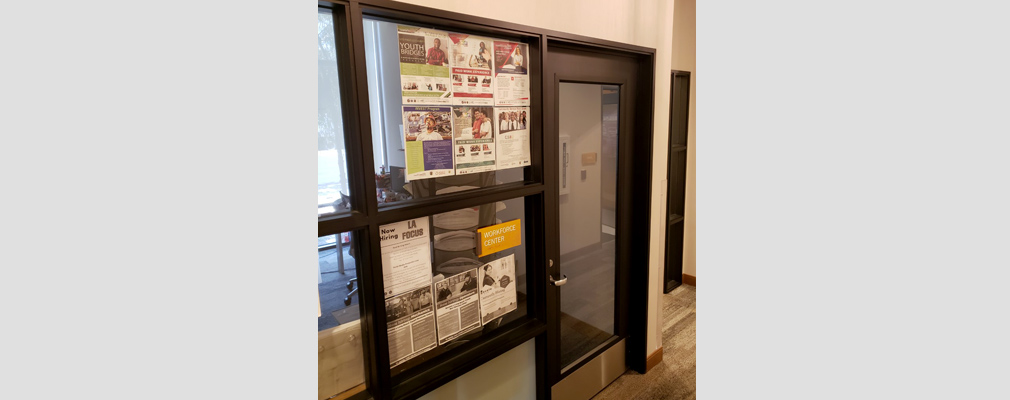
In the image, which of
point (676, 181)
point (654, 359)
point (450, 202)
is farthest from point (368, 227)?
point (676, 181)

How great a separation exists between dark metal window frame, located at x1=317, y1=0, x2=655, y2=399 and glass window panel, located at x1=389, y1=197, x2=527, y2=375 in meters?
0.04

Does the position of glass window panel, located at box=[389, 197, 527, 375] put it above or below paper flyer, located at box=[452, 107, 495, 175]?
below

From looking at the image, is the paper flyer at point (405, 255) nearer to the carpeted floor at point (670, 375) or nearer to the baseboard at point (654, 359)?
the carpeted floor at point (670, 375)

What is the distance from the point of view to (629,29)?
2.24 metres

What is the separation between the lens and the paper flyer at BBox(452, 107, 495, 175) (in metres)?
1.67

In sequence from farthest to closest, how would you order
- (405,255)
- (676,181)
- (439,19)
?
1. (676,181)
2. (405,255)
3. (439,19)

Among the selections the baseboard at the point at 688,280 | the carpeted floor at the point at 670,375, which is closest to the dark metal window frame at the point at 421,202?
the carpeted floor at the point at 670,375

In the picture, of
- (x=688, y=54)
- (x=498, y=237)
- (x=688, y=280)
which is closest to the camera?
(x=498, y=237)

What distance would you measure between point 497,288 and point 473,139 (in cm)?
68

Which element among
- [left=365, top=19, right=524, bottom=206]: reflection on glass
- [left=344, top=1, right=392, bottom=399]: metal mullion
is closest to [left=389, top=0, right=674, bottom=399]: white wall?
[left=365, top=19, right=524, bottom=206]: reflection on glass

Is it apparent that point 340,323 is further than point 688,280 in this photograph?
No

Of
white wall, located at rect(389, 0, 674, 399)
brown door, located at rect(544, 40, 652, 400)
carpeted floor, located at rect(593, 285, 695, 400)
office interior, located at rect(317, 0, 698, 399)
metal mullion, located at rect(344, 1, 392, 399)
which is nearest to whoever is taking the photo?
metal mullion, located at rect(344, 1, 392, 399)

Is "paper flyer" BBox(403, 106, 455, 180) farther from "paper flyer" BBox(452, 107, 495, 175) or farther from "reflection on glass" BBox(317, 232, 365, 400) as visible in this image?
"reflection on glass" BBox(317, 232, 365, 400)

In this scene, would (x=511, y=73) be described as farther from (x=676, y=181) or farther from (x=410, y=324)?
(x=676, y=181)
